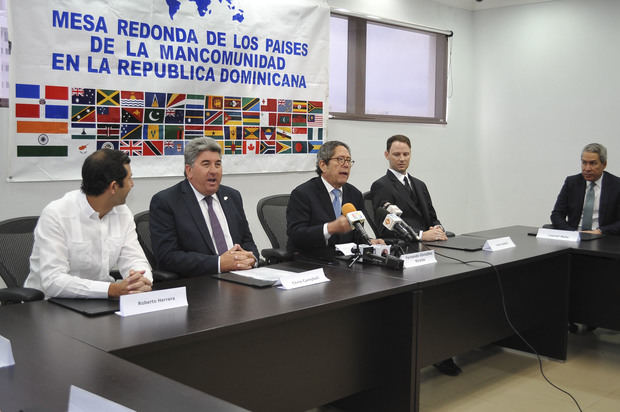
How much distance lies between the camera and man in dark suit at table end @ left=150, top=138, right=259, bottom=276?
2898 millimetres

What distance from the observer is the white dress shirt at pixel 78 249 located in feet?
7.48

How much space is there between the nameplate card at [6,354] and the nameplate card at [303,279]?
1064 millimetres

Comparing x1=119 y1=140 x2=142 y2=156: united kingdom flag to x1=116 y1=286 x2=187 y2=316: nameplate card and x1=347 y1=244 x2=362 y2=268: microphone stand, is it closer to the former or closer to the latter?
x1=347 y1=244 x2=362 y2=268: microphone stand

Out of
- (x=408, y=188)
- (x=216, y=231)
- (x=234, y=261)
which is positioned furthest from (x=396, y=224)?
(x=408, y=188)

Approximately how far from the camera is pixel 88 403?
1163mm

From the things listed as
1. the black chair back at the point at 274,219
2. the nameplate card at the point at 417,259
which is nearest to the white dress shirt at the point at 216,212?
the black chair back at the point at 274,219

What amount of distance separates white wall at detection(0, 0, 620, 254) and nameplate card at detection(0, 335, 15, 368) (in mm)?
4075

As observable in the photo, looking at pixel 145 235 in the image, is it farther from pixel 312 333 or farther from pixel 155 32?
pixel 155 32

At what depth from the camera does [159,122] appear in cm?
417

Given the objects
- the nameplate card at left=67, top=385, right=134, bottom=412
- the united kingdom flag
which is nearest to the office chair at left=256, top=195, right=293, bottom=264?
the united kingdom flag

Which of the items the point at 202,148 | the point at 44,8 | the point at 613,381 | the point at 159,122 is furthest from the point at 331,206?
the point at 44,8

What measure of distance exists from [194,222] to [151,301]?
1.01m

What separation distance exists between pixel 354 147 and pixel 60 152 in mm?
2614

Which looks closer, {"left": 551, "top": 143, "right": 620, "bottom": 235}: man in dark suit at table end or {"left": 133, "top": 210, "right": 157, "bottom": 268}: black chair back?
{"left": 133, "top": 210, "right": 157, "bottom": 268}: black chair back
